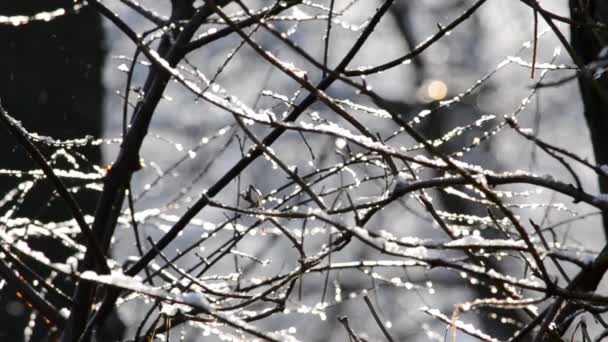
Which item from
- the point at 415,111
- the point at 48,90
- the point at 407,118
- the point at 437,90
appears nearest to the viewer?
the point at 48,90

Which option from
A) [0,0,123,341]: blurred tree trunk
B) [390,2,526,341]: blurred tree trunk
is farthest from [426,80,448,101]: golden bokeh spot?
[0,0,123,341]: blurred tree trunk

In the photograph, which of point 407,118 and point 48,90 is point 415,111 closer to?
point 407,118

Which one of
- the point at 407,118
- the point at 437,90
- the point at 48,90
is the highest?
the point at 437,90

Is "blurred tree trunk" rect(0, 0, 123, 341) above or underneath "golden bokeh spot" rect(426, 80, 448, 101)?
underneath

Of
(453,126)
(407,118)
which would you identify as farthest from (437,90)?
(407,118)

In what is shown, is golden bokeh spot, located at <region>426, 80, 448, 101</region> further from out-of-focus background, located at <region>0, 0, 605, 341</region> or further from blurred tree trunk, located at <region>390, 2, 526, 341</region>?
blurred tree trunk, located at <region>390, 2, 526, 341</region>

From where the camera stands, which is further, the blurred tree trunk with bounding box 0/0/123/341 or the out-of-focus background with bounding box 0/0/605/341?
the out-of-focus background with bounding box 0/0/605/341

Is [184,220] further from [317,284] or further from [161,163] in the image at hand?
[317,284]
